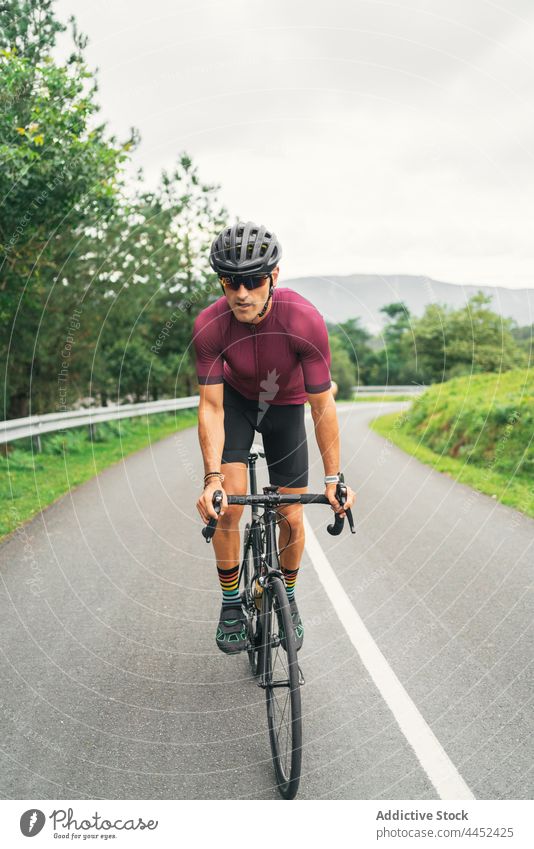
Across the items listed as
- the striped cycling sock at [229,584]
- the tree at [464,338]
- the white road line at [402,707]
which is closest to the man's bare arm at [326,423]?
the striped cycling sock at [229,584]

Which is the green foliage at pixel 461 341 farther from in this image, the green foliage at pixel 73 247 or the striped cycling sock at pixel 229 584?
the striped cycling sock at pixel 229 584

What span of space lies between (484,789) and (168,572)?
395cm

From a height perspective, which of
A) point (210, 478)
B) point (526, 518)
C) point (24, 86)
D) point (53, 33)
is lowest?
point (526, 518)

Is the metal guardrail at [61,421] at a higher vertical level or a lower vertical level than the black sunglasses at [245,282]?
lower

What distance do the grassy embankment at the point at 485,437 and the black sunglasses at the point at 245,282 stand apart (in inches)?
252

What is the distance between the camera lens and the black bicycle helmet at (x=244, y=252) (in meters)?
3.70

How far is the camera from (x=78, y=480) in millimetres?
11766

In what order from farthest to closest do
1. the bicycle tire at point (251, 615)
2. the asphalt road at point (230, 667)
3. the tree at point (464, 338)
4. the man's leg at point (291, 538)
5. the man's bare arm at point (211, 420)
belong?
the tree at point (464, 338)
the man's leg at point (291, 538)
the bicycle tire at point (251, 615)
the man's bare arm at point (211, 420)
the asphalt road at point (230, 667)

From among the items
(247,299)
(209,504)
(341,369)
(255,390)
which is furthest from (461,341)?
(209,504)

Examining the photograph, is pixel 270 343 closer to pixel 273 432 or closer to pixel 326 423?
pixel 326 423

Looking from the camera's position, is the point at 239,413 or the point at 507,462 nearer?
the point at 239,413

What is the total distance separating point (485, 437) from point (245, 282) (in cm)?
1082
